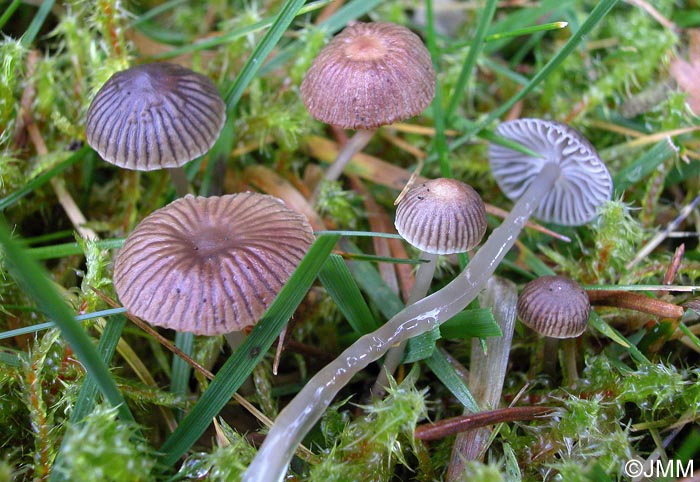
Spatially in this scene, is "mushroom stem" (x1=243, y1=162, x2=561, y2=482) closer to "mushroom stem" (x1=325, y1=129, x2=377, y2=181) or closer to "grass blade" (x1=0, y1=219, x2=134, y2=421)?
"grass blade" (x1=0, y1=219, x2=134, y2=421)

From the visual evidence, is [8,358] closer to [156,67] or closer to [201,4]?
[156,67]

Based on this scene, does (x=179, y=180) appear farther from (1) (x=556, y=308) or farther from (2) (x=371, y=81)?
(1) (x=556, y=308)

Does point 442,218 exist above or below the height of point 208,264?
below

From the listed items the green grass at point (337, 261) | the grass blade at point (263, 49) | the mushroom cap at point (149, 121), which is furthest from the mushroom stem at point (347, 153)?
the mushroom cap at point (149, 121)

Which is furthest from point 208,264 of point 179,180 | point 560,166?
point 560,166

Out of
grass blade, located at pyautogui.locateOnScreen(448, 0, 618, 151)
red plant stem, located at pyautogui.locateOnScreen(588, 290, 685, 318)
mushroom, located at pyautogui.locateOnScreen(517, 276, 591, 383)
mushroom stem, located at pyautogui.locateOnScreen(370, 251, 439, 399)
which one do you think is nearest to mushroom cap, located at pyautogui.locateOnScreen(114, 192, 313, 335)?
mushroom stem, located at pyautogui.locateOnScreen(370, 251, 439, 399)

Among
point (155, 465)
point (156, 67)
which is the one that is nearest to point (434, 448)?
point (155, 465)
